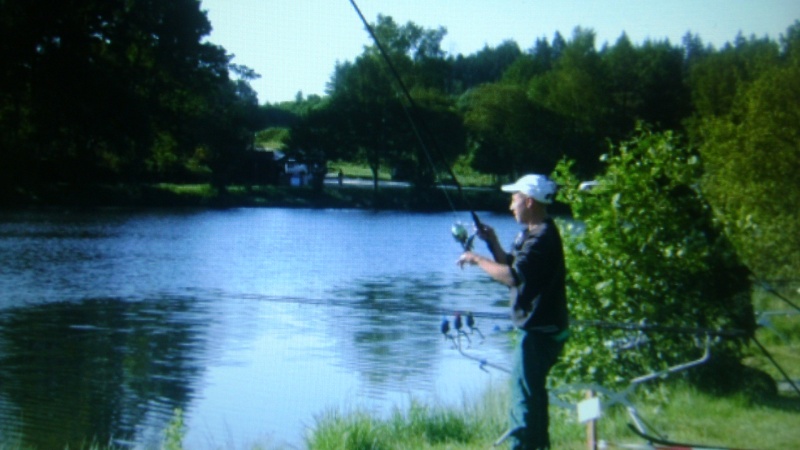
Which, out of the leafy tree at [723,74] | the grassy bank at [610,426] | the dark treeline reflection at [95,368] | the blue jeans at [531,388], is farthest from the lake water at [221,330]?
the leafy tree at [723,74]

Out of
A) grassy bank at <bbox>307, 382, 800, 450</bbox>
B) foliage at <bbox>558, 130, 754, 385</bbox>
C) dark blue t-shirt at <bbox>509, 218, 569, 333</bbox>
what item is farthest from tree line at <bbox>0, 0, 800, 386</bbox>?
dark blue t-shirt at <bbox>509, 218, 569, 333</bbox>

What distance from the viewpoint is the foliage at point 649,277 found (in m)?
8.99

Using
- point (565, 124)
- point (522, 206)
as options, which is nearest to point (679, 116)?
point (565, 124)

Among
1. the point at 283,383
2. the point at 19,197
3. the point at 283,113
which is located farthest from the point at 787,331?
the point at 283,113

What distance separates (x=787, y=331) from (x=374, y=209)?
3755 centimetres

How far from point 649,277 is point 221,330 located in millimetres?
12872

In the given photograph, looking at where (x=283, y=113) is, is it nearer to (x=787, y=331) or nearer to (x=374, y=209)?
(x=374, y=209)

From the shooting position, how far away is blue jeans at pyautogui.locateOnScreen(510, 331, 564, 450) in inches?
221

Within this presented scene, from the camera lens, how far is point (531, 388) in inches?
220

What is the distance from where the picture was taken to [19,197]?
46875mm

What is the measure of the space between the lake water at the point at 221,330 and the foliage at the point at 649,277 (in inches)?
47.1

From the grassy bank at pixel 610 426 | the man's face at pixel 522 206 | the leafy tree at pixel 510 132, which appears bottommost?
the grassy bank at pixel 610 426

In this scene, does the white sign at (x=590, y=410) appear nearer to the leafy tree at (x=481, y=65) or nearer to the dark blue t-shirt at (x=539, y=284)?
the dark blue t-shirt at (x=539, y=284)

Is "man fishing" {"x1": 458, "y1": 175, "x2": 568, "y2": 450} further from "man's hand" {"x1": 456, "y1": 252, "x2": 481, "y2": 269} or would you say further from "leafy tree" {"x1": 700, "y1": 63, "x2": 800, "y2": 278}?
"leafy tree" {"x1": 700, "y1": 63, "x2": 800, "y2": 278}
